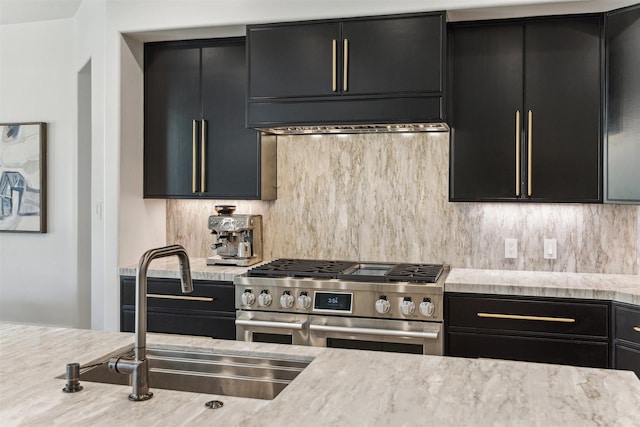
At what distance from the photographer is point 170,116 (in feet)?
12.9

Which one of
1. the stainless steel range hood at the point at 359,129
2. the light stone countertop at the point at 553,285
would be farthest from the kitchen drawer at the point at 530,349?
the stainless steel range hood at the point at 359,129

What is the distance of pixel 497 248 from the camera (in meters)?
3.66

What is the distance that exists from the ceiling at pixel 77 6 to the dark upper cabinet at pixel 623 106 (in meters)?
0.12

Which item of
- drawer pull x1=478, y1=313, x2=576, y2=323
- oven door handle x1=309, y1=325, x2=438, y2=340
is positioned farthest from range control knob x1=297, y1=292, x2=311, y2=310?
drawer pull x1=478, y1=313, x2=576, y2=323

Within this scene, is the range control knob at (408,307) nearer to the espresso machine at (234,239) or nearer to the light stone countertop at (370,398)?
→ the espresso machine at (234,239)

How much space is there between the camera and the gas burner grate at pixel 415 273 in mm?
3156

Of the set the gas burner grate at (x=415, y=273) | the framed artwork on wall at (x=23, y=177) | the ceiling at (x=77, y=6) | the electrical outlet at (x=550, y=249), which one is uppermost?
the ceiling at (x=77, y=6)

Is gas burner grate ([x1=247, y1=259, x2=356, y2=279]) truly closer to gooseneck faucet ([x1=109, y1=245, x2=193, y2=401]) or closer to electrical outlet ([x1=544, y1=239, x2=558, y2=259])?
electrical outlet ([x1=544, y1=239, x2=558, y2=259])

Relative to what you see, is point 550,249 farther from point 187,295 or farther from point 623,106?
point 187,295

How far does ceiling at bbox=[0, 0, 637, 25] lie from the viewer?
10.3 ft

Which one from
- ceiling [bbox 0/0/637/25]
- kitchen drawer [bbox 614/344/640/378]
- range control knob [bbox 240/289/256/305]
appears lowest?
kitchen drawer [bbox 614/344/640/378]

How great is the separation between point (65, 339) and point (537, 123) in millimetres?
2598

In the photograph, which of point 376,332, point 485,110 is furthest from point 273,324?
point 485,110

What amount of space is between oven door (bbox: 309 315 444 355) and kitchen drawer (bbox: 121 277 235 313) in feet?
1.76
